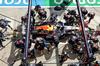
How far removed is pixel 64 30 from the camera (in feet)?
38.2

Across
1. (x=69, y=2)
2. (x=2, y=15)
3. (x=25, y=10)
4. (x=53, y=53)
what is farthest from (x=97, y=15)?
(x=2, y=15)

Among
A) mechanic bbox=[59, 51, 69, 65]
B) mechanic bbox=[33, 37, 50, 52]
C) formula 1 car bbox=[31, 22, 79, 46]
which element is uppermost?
formula 1 car bbox=[31, 22, 79, 46]

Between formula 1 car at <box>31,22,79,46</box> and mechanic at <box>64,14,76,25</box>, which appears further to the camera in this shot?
mechanic at <box>64,14,76,25</box>

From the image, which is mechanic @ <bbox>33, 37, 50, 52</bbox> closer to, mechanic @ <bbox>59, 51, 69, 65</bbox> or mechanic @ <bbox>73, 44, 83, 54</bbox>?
mechanic @ <bbox>59, 51, 69, 65</bbox>

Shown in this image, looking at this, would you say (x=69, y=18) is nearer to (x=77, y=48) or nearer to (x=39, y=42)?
(x=77, y=48)

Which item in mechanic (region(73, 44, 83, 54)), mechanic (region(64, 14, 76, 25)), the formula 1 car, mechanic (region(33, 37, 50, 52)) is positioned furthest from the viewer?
mechanic (region(64, 14, 76, 25))

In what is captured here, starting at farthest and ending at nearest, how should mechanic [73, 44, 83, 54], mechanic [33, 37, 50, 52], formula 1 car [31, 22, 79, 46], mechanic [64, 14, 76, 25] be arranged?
mechanic [64, 14, 76, 25] → formula 1 car [31, 22, 79, 46] → mechanic [73, 44, 83, 54] → mechanic [33, 37, 50, 52]

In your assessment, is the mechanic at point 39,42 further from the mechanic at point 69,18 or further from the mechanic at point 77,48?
the mechanic at point 69,18

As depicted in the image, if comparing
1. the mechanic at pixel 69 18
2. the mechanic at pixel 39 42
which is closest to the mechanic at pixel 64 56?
the mechanic at pixel 39 42

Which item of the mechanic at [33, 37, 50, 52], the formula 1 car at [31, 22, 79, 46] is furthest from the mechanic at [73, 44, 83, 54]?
the mechanic at [33, 37, 50, 52]

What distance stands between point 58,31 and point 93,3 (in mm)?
6798

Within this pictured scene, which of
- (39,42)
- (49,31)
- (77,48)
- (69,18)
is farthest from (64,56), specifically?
(69,18)

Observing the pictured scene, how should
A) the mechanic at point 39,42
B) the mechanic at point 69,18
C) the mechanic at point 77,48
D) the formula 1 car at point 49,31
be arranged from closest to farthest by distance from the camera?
the mechanic at point 39,42 → the mechanic at point 77,48 → the formula 1 car at point 49,31 → the mechanic at point 69,18

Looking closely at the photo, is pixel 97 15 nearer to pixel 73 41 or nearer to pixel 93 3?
pixel 93 3
